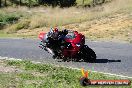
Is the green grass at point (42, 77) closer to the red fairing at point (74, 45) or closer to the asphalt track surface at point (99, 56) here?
the asphalt track surface at point (99, 56)

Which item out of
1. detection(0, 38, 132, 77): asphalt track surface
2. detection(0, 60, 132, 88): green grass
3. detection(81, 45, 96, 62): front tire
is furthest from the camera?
detection(81, 45, 96, 62): front tire

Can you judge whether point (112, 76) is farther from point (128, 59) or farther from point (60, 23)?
point (60, 23)

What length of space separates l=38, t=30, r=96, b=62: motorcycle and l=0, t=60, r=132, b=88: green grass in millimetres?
2365

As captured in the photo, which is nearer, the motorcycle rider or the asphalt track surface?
the asphalt track surface

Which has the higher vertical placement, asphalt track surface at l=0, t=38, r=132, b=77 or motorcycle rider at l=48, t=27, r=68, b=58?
motorcycle rider at l=48, t=27, r=68, b=58

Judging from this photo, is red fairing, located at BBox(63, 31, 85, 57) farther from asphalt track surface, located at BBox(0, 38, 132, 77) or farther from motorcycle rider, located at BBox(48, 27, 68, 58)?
asphalt track surface, located at BBox(0, 38, 132, 77)

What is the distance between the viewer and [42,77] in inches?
498

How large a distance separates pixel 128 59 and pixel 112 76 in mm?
4474

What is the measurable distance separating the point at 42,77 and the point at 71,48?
4605mm

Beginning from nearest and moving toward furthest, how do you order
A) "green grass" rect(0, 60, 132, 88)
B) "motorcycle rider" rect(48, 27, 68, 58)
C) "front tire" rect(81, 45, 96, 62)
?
1. "green grass" rect(0, 60, 132, 88)
2. "front tire" rect(81, 45, 96, 62)
3. "motorcycle rider" rect(48, 27, 68, 58)

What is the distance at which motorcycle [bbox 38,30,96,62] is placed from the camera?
16922 millimetres

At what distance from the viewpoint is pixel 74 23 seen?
3934cm

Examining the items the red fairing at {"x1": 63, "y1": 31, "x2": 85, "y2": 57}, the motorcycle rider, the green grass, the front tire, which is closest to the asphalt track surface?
the front tire

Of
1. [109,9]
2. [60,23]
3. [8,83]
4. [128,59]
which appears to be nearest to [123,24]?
[60,23]
